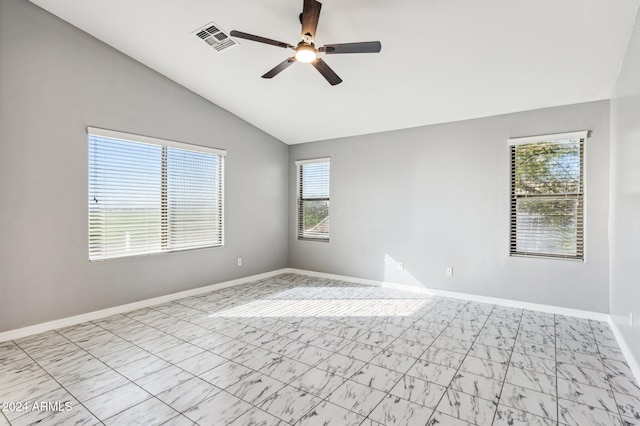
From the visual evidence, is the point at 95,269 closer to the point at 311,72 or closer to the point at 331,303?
the point at 331,303

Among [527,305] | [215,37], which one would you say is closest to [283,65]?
[215,37]

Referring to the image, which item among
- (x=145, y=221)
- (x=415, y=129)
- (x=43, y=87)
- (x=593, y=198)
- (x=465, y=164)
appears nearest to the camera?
(x=43, y=87)

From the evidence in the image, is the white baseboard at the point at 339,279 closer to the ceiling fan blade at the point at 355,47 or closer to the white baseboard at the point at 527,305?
the white baseboard at the point at 527,305

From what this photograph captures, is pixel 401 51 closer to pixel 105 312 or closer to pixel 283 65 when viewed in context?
pixel 283 65

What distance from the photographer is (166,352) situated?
2787 millimetres

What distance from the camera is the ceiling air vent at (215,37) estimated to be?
320cm

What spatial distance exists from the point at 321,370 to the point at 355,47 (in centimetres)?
259

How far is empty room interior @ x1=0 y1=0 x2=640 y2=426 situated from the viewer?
2.29 meters

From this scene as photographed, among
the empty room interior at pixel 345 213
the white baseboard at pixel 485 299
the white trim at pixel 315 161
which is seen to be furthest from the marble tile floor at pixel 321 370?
the white trim at pixel 315 161

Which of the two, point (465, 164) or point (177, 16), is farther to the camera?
point (465, 164)

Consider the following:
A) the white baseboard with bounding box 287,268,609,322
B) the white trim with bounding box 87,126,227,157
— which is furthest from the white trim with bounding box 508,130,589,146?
the white trim with bounding box 87,126,227,157

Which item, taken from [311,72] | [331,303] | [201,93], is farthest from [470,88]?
[201,93]

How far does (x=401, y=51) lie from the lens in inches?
125

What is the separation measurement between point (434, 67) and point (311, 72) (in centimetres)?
139
